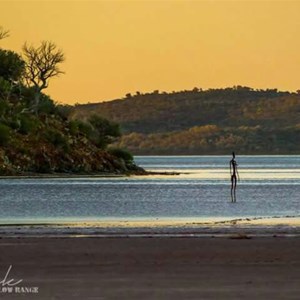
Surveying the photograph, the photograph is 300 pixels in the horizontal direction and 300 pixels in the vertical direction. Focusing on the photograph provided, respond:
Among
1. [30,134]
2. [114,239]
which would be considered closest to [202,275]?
[114,239]

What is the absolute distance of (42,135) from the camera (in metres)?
136

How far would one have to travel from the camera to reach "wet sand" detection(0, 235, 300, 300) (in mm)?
17766

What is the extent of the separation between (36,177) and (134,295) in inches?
4152

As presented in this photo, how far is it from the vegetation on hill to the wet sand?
9467 centimetres

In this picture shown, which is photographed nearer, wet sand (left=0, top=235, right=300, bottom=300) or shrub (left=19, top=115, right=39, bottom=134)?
wet sand (left=0, top=235, right=300, bottom=300)

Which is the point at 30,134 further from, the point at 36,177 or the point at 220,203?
the point at 220,203

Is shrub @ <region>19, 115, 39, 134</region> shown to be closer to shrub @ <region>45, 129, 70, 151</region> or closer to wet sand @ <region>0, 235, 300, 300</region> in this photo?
shrub @ <region>45, 129, 70, 151</region>

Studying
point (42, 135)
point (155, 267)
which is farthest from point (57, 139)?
point (155, 267)

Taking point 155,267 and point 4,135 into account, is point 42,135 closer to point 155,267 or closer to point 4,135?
point 4,135

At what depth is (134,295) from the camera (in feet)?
57.2

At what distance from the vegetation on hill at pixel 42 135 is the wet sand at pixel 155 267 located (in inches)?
3727

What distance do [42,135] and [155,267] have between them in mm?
115370

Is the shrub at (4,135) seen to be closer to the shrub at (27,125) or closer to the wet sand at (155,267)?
the shrub at (27,125)

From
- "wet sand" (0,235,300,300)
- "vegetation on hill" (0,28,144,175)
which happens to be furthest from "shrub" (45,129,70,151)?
"wet sand" (0,235,300,300)
